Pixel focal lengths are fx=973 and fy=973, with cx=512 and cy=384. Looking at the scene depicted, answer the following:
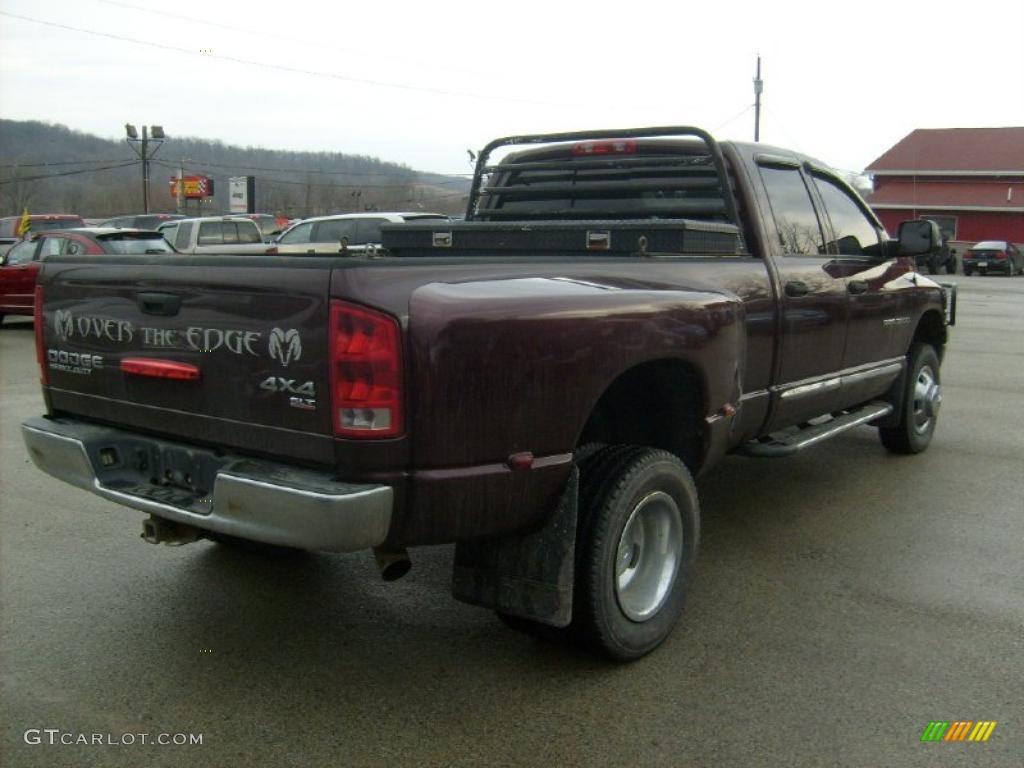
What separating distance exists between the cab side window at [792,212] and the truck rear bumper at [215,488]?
2902mm

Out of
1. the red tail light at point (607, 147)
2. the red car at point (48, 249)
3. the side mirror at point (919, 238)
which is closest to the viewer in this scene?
the red tail light at point (607, 147)

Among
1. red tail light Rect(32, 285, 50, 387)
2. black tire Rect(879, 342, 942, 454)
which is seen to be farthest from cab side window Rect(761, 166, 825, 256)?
red tail light Rect(32, 285, 50, 387)

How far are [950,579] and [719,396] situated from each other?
152cm

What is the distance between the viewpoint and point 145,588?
4.29 m

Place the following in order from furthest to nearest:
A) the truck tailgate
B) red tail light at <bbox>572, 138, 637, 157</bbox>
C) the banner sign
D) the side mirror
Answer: the banner sign
the side mirror
red tail light at <bbox>572, 138, 637, 157</bbox>
the truck tailgate

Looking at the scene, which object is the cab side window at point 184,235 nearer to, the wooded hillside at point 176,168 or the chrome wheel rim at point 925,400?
the chrome wheel rim at point 925,400

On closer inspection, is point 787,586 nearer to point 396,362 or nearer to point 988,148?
point 396,362

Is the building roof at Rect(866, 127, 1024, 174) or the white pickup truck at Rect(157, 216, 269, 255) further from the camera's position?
the building roof at Rect(866, 127, 1024, 174)

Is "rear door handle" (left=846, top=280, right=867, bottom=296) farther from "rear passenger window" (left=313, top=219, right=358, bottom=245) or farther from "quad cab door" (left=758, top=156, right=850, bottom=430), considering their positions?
"rear passenger window" (left=313, top=219, right=358, bottom=245)

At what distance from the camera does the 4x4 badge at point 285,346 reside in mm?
2898

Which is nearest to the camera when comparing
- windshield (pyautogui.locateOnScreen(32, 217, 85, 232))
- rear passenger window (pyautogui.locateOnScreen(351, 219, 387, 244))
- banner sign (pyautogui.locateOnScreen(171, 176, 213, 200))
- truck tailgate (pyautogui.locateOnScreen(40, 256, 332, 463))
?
truck tailgate (pyautogui.locateOnScreen(40, 256, 332, 463))

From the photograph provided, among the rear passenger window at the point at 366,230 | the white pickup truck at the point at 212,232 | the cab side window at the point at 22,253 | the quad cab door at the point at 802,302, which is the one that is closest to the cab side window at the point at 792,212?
the quad cab door at the point at 802,302
